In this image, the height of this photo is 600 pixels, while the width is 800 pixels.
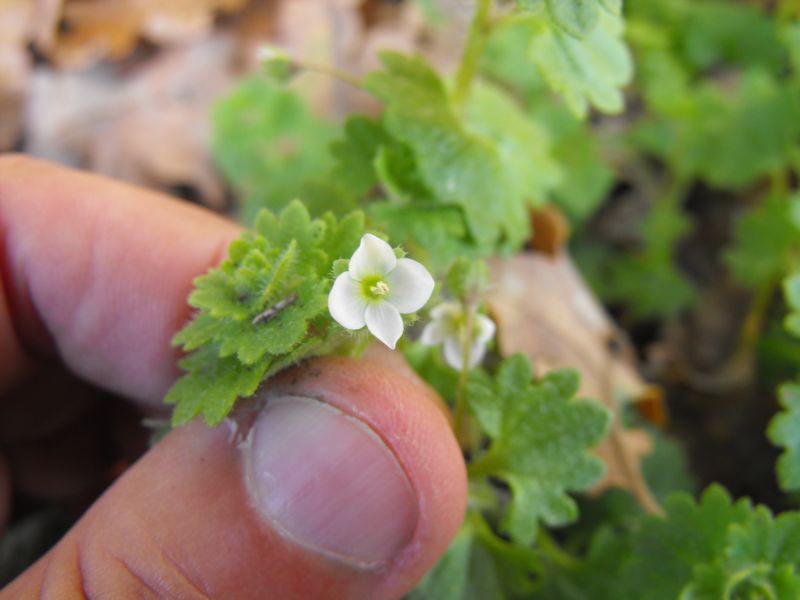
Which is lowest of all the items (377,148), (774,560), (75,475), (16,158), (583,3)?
(75,475)

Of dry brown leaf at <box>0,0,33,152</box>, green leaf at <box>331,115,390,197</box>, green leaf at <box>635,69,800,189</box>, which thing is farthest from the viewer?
dry brown leaf at <box>0,0,33,152</box>

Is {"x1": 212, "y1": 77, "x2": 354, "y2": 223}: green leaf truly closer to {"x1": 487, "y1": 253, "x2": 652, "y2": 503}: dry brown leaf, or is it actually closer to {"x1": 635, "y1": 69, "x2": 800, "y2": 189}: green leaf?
{"x1": 487, "y1": 253, "x2": 652, "y2": 503}: dry brown leaf

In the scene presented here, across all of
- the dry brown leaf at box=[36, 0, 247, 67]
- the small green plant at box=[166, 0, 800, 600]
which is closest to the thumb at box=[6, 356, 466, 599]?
the small green plant at box=[166, 0, 800, 600]

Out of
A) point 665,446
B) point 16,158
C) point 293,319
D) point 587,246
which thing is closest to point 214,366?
point 293,319

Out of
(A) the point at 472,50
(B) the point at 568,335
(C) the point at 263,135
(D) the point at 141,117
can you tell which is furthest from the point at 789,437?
(D) the point at 141,117

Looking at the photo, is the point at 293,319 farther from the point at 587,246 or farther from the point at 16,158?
the point at 587,246

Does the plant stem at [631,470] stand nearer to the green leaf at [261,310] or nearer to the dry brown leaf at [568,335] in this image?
the dry brown leaf at [568,335]
